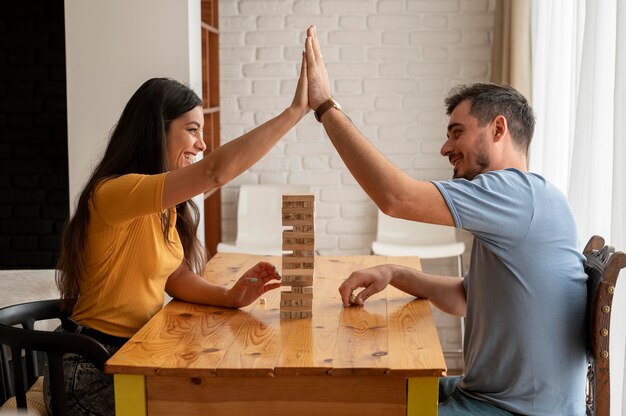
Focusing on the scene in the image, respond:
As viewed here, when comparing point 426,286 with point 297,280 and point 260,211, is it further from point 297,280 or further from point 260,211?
point 260,211

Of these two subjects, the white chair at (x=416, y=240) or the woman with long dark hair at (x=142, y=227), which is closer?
the woman with long dark hair at (x=142, y=227)

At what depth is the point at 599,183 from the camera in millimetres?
2730

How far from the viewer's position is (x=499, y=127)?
7.48 ft

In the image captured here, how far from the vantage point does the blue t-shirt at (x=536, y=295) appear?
206 centimetres

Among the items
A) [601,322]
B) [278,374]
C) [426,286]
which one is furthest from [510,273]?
[278,374]

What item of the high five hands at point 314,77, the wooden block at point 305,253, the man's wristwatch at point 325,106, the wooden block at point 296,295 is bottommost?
the wooden block at point 296,295

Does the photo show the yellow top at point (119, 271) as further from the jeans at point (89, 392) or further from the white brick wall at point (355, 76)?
the white brick wall at point (355, 76)

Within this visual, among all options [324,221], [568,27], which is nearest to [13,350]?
[568,27]

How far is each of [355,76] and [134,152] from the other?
2.64 m

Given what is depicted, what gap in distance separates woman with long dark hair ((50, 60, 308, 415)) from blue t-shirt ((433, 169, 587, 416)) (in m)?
0.54

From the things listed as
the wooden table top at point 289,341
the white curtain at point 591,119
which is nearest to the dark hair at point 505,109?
the white curtain at point 591,119

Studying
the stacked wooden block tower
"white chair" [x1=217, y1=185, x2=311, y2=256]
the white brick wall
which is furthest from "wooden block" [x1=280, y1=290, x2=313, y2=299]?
the white brick wall

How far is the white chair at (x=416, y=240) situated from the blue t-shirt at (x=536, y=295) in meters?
2.38

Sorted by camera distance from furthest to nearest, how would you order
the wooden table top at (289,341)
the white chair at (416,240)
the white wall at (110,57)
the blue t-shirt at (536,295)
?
the white chair at (416,240)
the white wall at (110,57)
the blue t-shirt at (536,295)
the wooden table top at (289,341)
